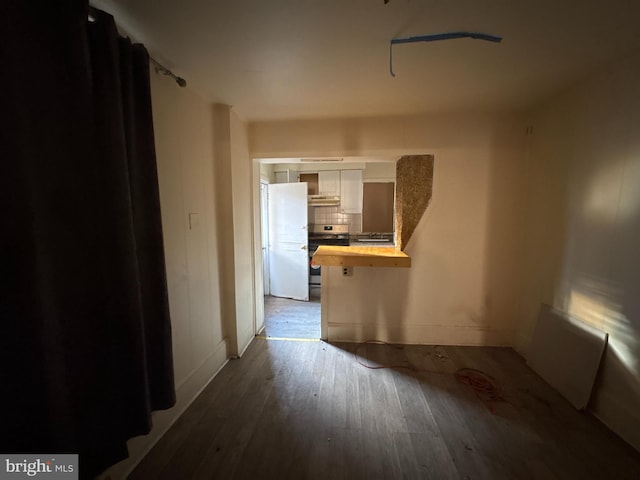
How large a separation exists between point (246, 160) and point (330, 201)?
2.19 metres

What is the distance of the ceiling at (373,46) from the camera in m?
1.07

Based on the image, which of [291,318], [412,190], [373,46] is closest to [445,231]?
[412,190]

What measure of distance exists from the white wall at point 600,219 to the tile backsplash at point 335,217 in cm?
275

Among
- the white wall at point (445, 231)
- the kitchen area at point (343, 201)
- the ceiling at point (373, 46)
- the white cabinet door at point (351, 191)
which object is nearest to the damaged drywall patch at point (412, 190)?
the white wall at point (445, 231)

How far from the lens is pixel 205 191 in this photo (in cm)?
189

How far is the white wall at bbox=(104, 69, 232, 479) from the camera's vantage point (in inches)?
57.3

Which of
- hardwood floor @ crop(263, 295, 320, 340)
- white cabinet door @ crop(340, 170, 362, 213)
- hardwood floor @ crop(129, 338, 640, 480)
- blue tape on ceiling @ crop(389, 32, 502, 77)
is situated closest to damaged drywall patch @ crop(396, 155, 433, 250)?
blue tape on ceiling @ crop(389, 32, 502, 77)

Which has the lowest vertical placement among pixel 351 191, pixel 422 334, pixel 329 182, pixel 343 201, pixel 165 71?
pixel 422 334

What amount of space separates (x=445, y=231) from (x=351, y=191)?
2.30 metres

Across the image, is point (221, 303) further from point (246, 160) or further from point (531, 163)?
point (531, 163)

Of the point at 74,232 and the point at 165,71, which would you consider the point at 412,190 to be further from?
the point at 74,232

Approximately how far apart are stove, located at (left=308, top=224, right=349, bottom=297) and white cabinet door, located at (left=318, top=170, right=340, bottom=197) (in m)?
0.63

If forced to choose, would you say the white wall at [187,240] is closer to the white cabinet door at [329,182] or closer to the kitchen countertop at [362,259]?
the kitchen countertop at [362,259]

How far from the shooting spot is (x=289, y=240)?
12.8 feet
